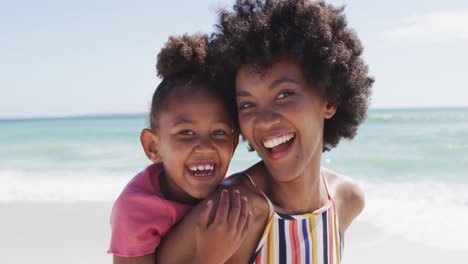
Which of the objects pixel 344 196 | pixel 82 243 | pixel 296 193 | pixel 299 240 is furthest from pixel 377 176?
pixel 299 240

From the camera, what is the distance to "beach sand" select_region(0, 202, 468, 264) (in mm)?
5871

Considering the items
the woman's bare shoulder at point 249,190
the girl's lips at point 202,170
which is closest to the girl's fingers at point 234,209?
the woman's bare shoulder at point 249,190

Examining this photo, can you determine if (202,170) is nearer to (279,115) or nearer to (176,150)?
(176,150)

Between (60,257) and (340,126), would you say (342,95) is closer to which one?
(340,126)

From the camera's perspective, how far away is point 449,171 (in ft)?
42.1

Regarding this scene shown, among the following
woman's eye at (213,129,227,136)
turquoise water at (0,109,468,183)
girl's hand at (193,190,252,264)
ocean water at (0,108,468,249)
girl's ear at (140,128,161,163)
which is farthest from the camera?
turquoise water at (0,109,468,183)

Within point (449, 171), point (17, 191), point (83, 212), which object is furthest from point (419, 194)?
point (17, 191)

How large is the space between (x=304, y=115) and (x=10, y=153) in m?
21.1

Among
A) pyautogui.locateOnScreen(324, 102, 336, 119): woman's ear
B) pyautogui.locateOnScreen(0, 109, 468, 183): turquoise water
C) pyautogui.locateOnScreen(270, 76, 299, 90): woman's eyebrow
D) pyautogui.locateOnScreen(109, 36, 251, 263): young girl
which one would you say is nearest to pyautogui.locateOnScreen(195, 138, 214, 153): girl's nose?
pyautogui.locateOnScreen(109, 36, 251, 263): young girl

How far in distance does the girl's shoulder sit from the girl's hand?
81 cm

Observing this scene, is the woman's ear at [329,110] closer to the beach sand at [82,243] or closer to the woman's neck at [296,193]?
the woman's neck at [296,193]

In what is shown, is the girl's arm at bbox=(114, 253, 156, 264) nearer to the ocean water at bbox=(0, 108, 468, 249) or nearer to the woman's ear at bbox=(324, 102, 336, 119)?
the woman's ear at bbox=(324, 102, 336, 119)

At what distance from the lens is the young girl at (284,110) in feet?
7.36

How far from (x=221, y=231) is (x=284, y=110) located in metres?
0.57
